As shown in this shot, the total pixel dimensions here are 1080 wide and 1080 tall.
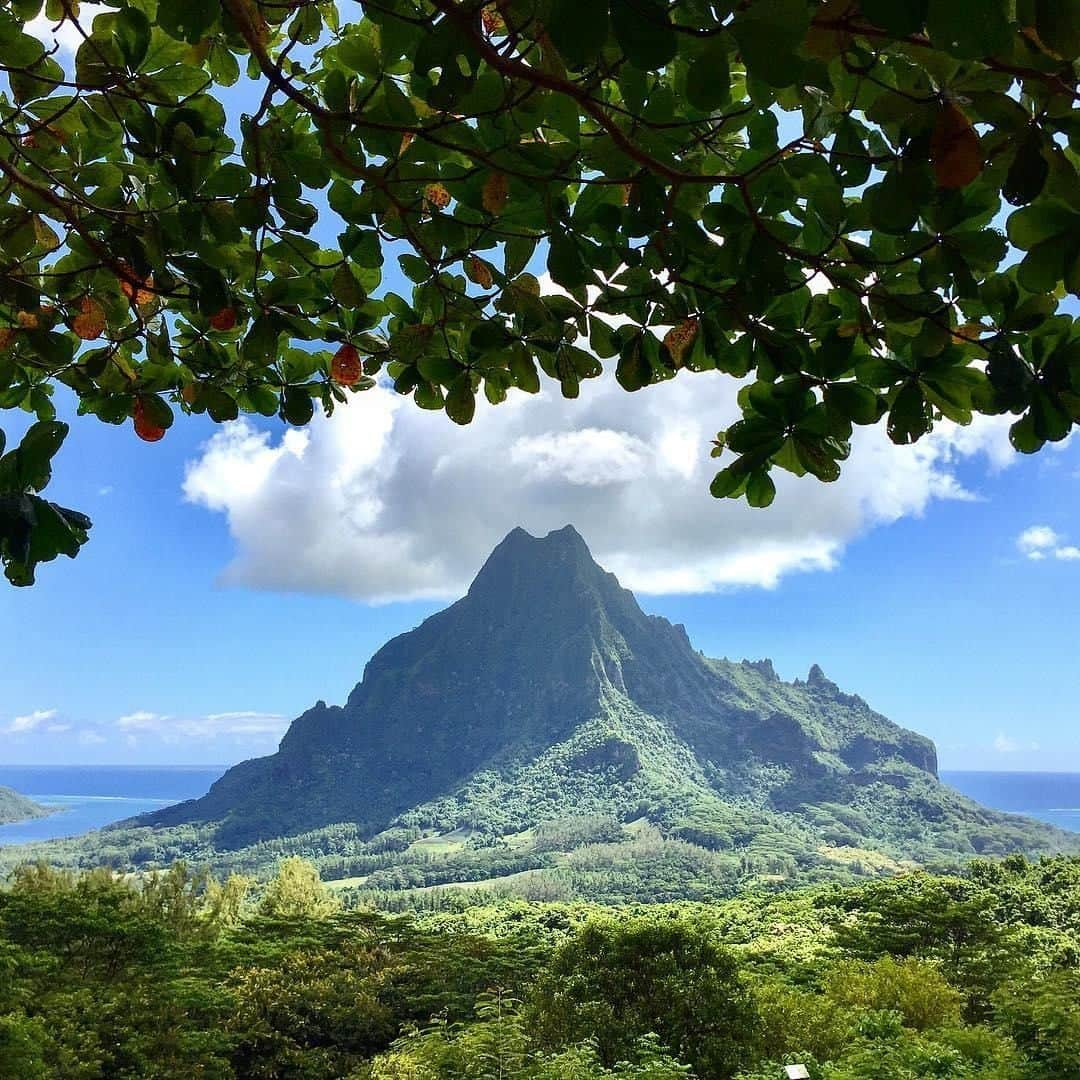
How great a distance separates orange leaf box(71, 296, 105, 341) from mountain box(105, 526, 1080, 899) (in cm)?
4369

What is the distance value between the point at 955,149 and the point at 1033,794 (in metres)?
176

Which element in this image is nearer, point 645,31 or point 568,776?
point 645,31

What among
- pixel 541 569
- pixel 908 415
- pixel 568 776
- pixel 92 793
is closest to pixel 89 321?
pixel 908 415

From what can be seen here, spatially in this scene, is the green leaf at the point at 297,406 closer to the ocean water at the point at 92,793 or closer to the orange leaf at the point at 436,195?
the orange leaf at the point at 436,195

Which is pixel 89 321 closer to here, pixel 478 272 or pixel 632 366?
pixel 478 272

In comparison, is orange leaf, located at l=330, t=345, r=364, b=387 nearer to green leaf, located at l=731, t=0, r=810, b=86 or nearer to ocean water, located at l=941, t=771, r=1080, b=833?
green leaf, located at l=731, t=0, r=810, b=86

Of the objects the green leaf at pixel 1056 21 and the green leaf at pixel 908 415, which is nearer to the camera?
the green leaf at pixel 1056 21

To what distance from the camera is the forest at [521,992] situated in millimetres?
6520

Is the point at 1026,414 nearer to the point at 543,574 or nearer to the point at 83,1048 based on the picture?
the point at 83,1048

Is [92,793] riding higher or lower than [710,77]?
lower

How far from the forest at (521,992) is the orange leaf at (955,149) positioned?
6.47m

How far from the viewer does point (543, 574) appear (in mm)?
84375

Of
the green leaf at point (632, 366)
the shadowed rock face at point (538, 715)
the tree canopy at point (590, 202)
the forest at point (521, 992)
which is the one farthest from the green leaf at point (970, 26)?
the shadowed rock face at point (538, 715)

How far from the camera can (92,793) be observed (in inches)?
6009
